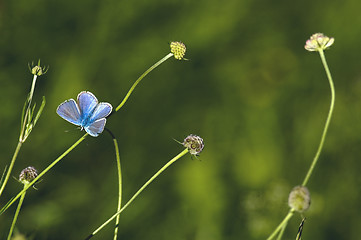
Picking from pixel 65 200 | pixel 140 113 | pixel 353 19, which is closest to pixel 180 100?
pixel 140 113


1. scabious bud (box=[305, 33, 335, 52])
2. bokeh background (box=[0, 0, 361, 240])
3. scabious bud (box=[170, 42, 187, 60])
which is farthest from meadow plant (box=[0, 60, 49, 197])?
bokeh background (box=[0, 0, 361, 240])

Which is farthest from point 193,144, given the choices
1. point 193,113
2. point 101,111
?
point 193,113

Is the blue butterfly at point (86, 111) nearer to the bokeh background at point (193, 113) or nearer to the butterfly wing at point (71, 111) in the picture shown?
the butterfly wing at point (71, 111)

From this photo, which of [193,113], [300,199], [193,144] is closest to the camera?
[300,199]

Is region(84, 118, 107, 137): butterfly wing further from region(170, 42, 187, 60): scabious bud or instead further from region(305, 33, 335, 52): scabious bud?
region(305, 33, 335, 52): scabious bud

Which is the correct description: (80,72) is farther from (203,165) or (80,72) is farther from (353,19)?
(353,19)

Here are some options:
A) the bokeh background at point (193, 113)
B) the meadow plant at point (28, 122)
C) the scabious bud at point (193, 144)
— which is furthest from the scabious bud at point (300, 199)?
A: the bokeh background at point (193, 113)

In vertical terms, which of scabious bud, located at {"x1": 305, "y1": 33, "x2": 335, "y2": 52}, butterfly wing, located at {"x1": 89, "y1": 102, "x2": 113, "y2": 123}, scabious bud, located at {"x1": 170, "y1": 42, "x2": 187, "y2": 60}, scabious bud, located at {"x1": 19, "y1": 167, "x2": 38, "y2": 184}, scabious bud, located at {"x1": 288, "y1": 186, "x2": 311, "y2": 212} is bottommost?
scabious bud, located at {"x1": 288, "y1": 186, "x2": 311, "y2": 212}

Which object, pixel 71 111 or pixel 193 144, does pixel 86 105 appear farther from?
pixel 193 144

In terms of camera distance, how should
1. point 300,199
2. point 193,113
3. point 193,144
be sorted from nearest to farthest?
point 300,199 < point 193,144 < point 193,113
